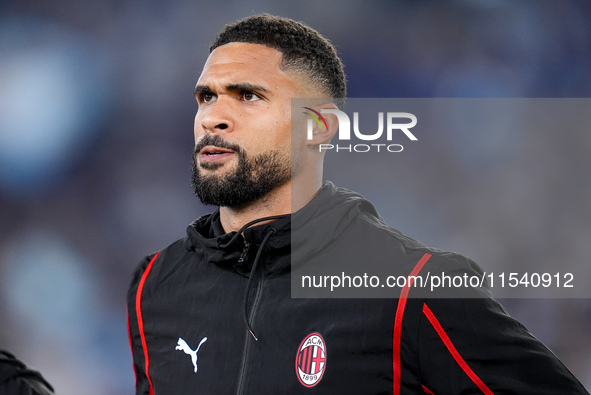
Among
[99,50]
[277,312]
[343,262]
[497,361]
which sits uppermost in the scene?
[99,50]

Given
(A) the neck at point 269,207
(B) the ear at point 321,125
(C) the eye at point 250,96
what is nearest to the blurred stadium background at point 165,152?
(B) the ear at point 321,125

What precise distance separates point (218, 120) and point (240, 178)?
5.9 inches

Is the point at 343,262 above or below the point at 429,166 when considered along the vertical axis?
below

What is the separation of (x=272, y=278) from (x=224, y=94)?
1.54ft

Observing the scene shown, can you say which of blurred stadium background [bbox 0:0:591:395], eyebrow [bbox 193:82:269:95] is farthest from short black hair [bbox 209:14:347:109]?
blurred stadium background [bbox 0:0:591:395]

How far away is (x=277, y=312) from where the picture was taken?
1654 mm

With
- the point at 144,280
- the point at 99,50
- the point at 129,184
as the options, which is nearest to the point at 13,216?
the point at 129,184

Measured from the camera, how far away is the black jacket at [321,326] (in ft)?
4.83

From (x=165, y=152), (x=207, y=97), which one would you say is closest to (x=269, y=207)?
(x=207, y=97)

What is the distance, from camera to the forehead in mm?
1785

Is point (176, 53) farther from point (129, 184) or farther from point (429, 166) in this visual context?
point (429, 166)

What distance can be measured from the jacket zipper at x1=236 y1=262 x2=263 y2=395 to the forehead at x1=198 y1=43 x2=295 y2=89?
498 millimetres

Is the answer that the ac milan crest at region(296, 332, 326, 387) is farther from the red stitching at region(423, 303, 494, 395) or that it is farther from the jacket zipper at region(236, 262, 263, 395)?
the red stitching at region(423, 303, 494, 395)

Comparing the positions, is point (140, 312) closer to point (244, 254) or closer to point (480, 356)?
point (244, 254)
